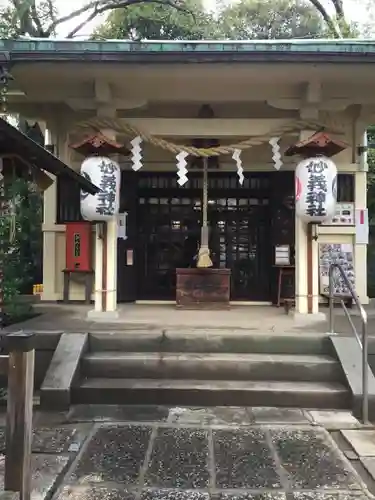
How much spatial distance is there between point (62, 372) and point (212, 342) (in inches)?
74.1

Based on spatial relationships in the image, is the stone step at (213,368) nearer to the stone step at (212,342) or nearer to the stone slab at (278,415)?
the stone step at (212,342)

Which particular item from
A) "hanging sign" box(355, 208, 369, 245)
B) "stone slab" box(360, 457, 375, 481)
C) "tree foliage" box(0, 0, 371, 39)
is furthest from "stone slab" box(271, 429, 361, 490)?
"tree foliage" box(0, 0, 371, 39)

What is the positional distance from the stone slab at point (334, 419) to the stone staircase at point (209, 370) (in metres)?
0.13

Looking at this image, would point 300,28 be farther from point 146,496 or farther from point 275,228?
point 146,496

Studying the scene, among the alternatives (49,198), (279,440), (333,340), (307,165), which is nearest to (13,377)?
(279,440)

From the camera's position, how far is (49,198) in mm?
9406

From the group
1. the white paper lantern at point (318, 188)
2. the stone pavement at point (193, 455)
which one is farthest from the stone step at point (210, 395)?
the white paper lantern at point (318, 188)

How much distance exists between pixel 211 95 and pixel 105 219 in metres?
2.67

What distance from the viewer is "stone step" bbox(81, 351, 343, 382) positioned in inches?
223

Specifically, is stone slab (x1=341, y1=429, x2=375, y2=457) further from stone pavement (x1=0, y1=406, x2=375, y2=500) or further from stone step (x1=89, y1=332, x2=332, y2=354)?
stone step (x1=89, y1=332, x2=332, y2=354)

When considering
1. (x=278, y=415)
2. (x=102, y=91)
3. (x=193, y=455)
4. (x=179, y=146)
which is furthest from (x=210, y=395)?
(x=102, y=91)

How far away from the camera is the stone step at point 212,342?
6.05 metres

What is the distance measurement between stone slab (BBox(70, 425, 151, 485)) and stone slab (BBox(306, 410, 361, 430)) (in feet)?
5.83

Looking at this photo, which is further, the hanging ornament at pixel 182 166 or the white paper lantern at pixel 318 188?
the hanging ornament at pixel 182 166
